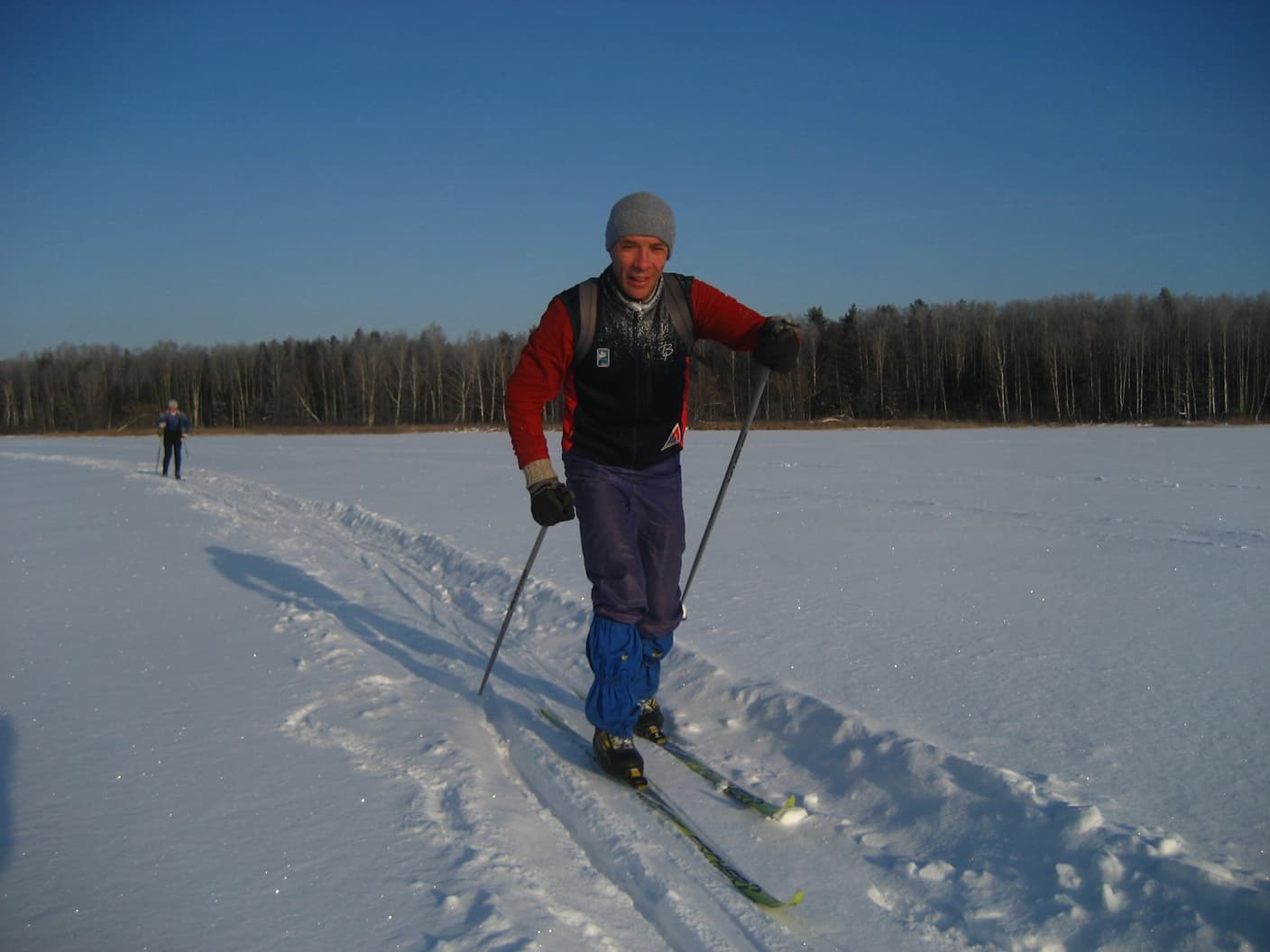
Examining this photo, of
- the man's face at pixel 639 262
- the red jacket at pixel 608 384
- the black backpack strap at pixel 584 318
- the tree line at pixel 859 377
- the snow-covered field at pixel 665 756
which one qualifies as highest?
the tree line at pixel 859 377

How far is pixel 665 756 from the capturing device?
3262mm

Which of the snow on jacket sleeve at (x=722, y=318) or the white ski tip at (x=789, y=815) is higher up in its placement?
the snow on jacket sleeve at (x=722, y=318)

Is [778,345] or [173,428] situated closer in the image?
[778,345]

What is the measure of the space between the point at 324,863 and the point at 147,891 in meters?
0.39

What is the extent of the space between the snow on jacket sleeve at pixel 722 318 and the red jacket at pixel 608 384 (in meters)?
0.03

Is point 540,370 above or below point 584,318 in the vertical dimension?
below

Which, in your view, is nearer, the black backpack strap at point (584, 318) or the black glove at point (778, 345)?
the black backpack strap at point (584, 318)

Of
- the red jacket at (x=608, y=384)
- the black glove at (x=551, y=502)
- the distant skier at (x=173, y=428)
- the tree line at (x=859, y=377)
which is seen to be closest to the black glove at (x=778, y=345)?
the red jacket at (x=608, y=384)

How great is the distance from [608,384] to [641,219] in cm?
57

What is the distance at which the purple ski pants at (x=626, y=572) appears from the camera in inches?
122

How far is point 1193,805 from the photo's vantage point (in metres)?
2.45

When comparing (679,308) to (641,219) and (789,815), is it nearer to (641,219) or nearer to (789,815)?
(641,219)

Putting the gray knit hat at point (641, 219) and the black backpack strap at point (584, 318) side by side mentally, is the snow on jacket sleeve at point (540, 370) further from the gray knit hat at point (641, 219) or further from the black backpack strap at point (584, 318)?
the gray knit hat at point (641, 219)

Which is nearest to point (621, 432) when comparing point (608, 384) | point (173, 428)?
point (608, 384)
